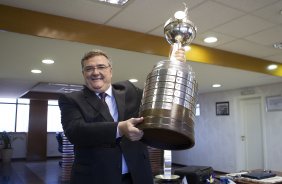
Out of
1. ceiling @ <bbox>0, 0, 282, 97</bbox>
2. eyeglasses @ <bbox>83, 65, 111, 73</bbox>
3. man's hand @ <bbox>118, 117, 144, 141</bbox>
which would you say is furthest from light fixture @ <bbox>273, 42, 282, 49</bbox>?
man's hand @ <bbox>118, 117, 144, 141</bbox>

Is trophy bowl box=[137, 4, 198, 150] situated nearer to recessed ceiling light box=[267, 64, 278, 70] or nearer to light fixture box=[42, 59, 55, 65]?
light fixture box=[42, 59, 55, 65]

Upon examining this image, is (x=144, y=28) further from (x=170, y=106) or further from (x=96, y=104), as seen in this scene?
(x=170, y=106)

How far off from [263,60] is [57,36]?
325cm

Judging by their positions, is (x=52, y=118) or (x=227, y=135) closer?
(x=227, y=135)

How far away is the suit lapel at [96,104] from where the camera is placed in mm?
1123

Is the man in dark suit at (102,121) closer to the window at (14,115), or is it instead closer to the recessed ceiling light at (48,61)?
the recessed ceiling light at (48,61)

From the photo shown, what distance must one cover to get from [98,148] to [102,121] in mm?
112

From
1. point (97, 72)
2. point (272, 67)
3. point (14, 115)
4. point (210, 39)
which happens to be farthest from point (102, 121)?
point (14, 115)

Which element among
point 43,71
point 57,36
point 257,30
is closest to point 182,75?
point 57,36

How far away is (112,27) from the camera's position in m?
3.07

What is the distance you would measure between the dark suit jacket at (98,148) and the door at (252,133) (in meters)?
5.98

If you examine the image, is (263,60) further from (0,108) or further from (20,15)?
(0,108)

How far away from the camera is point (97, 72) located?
3.71 ft

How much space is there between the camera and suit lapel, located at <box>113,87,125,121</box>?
1.15m
